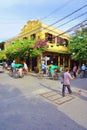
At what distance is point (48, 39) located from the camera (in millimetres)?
28500

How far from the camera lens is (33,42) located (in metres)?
24.4

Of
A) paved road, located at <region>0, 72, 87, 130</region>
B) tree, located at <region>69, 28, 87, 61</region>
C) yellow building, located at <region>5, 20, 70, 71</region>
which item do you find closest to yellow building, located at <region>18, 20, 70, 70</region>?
yellow building, located at <region>5, 20, 70, 71</region>

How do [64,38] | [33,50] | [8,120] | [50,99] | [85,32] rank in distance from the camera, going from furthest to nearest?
[64,38]
[85,32]
[33,50]
[50,99]
[8,120]

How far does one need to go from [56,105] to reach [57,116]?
1793mm

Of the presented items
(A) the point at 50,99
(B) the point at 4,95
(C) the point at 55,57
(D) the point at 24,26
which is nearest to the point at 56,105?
(A) the point at 50,99

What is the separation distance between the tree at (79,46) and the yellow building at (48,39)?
142 cm

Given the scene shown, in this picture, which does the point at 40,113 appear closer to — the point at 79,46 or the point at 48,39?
the point at 48,39

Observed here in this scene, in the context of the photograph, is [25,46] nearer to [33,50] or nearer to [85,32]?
[33,50]

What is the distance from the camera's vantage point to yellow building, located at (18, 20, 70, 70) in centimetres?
2760

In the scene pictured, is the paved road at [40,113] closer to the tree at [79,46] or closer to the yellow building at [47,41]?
the yellow building at [47,41]

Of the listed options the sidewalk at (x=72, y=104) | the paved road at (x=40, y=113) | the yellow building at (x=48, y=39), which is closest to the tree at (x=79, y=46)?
the yellow building at (x=48, y=39)

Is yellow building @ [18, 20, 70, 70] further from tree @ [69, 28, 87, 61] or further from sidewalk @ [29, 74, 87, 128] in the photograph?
sidewalk @ [29, 74, 87, 128]

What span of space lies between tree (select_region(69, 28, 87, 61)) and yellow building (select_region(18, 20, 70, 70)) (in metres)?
1.42

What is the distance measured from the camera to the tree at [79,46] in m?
28.3
